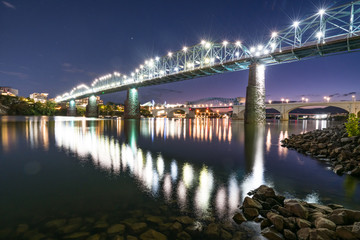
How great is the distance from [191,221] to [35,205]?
367 cm

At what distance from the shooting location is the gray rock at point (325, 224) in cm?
343

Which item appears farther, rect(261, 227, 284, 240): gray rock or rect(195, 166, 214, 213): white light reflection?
rect(195, 166, 214, 213): white light reflection

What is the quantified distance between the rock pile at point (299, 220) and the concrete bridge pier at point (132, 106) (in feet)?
254

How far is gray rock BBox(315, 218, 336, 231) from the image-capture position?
11.3 feet

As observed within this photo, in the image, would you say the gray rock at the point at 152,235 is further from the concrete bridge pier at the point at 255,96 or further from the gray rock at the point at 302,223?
the concrete bridge pier at the point at 255,96

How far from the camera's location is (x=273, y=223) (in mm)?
3799

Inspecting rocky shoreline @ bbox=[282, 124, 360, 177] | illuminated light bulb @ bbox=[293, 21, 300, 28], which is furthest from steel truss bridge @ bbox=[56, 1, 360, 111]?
rocky shoreline @ bbox=[282, 124, 360, 177]

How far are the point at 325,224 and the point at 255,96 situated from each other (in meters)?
42.4

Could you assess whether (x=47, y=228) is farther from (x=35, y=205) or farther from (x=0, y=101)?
(x=0, y=101)

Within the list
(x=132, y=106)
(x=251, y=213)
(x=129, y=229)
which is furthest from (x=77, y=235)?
(x=132, y=106)

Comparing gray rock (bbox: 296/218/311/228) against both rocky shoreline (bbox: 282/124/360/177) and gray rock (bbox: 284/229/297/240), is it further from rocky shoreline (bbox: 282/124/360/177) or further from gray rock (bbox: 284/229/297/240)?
rocky shoreline (bbox: 282/124/360/177)

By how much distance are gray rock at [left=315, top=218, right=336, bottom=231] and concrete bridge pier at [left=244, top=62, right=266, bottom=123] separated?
4182 cm

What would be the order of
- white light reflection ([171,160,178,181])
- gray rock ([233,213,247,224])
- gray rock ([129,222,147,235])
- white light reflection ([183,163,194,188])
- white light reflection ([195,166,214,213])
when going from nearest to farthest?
gray rock ([129,222,147,235]) < gray rock ([233,213,247,224]) < white light reflection ([195,166,214,213]) < white light reflection ([183,163,194,188]) < white light reflection ([171,160,178,181])

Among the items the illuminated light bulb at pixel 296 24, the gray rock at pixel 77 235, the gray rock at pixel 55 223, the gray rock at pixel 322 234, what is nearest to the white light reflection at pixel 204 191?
the gray rock at pixel 322 234
